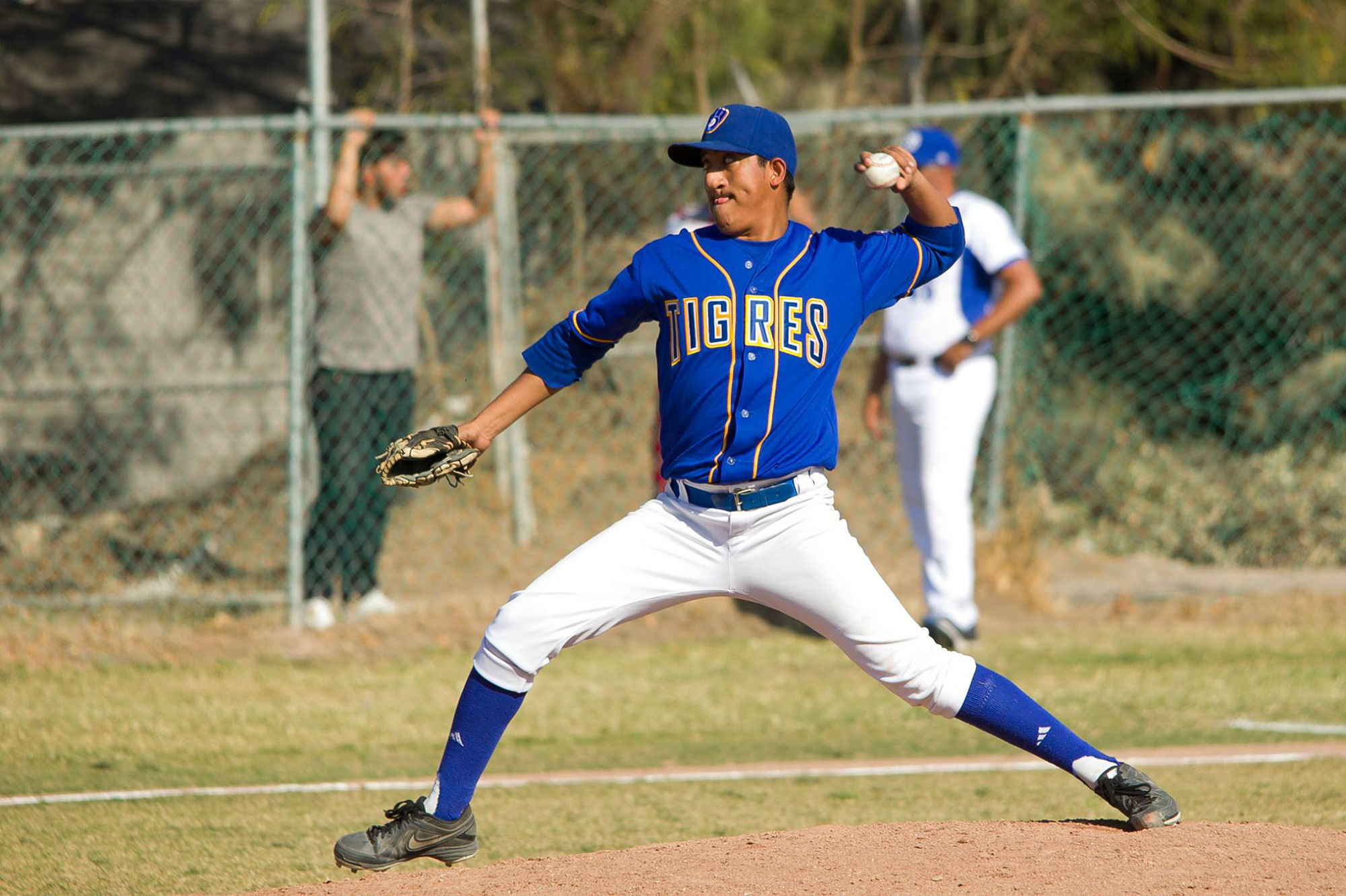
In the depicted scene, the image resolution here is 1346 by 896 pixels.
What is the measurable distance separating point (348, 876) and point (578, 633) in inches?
41.7

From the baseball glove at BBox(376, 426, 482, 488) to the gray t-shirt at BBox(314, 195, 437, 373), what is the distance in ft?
11.7

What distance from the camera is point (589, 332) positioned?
3.87 m

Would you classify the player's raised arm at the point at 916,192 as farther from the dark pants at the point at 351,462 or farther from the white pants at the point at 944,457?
the dark pants at the point at 351,462

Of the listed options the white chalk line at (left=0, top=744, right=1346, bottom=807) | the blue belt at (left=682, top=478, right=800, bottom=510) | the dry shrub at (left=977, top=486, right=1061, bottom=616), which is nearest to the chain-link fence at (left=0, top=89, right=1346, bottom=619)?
the dry shrub at (left=977, top=486, right=1061, bottom=616)

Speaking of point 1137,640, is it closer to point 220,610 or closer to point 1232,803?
point 1232,803

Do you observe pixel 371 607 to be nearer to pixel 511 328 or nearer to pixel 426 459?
pixel 511 328

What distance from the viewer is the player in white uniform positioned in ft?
22.4

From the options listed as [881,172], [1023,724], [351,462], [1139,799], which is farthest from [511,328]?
[1139,799]

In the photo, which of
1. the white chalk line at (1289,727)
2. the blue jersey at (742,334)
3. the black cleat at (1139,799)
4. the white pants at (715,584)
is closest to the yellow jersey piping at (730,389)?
the blue jersey at (742,334)

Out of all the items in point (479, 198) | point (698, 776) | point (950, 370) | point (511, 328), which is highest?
point (479, 198)

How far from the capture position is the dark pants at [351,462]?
283 inches

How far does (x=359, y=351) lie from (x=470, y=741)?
3.85m

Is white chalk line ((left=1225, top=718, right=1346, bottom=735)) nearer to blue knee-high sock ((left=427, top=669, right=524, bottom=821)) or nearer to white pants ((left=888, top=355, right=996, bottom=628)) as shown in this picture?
white pants ((left=888, top=355, right=996, bottom=628))

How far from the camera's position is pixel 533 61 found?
9641 millimetres
